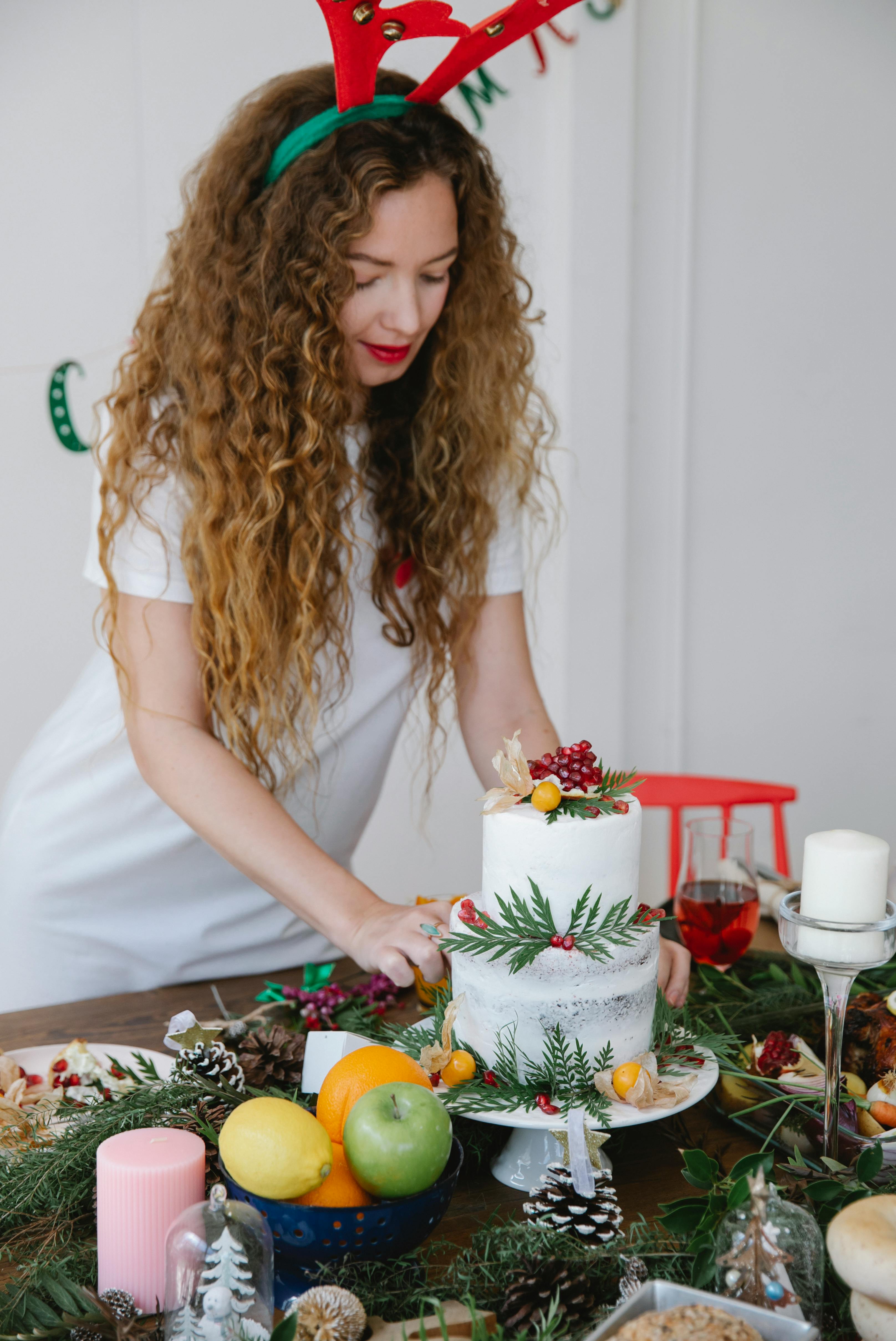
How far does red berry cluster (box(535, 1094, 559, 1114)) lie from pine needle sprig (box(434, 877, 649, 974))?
3.5 inches

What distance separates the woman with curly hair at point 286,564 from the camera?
1.27 metres

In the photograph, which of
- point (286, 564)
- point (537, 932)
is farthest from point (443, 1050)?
point (286, 564)

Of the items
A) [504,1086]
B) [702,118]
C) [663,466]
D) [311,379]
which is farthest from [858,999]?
[702,118]

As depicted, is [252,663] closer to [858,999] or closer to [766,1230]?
[858,999]

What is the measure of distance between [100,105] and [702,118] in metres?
1.42

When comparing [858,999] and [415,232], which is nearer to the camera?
[858,999]

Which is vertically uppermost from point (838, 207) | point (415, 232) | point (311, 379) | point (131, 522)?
point (838, 207)

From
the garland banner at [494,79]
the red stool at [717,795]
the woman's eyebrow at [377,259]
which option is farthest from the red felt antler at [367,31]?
the garland banner at [494,79]

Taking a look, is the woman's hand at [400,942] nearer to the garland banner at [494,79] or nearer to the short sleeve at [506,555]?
the short sleeve at [506,555]

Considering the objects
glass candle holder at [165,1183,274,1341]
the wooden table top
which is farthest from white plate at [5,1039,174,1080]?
glass candle holder at [165,1183,274,1341]

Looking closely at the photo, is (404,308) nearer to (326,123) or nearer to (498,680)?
(326,123)

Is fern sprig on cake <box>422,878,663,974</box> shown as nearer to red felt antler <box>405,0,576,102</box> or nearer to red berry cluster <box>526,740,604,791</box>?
red berry cluster <box>526,740,604,791</box>

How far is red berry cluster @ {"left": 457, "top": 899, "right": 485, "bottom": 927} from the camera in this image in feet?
2.87

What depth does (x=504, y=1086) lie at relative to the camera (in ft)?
2.82
